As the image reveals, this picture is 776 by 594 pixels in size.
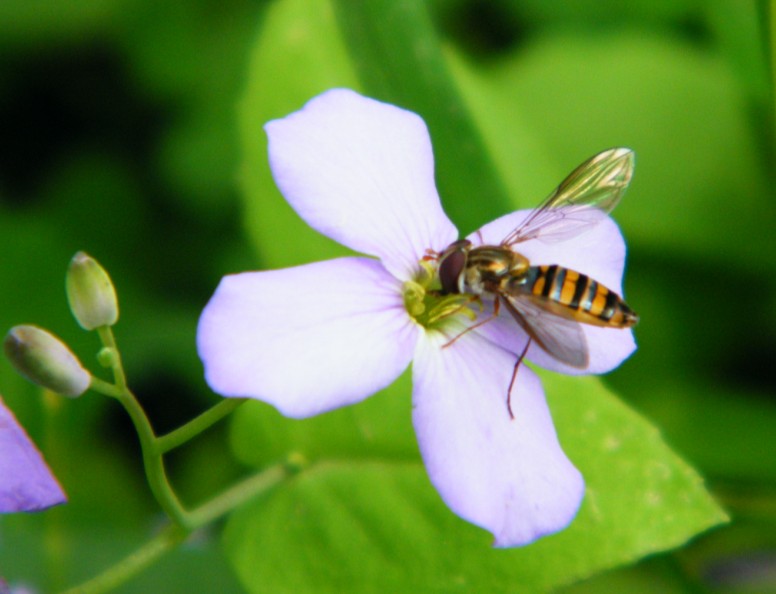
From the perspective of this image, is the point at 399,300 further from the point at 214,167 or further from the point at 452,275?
the point at 214,167

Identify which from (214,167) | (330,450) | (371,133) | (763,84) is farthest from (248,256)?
(763,84)

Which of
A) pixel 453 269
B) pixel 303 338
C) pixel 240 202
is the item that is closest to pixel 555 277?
pixel 453 269

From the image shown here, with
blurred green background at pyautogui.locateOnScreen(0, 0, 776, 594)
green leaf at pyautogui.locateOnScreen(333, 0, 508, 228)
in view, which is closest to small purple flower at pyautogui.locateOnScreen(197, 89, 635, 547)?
green leaf at pyautogui.locateOnScreen(333, 0, 508, 228)

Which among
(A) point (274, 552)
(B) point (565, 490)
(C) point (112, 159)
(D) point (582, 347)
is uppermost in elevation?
(C) point (112, 159)

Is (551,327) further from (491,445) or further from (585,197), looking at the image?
(585,197)

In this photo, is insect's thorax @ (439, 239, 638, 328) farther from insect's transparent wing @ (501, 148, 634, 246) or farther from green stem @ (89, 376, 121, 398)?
green stem @ (89, 376, 121, 398)
